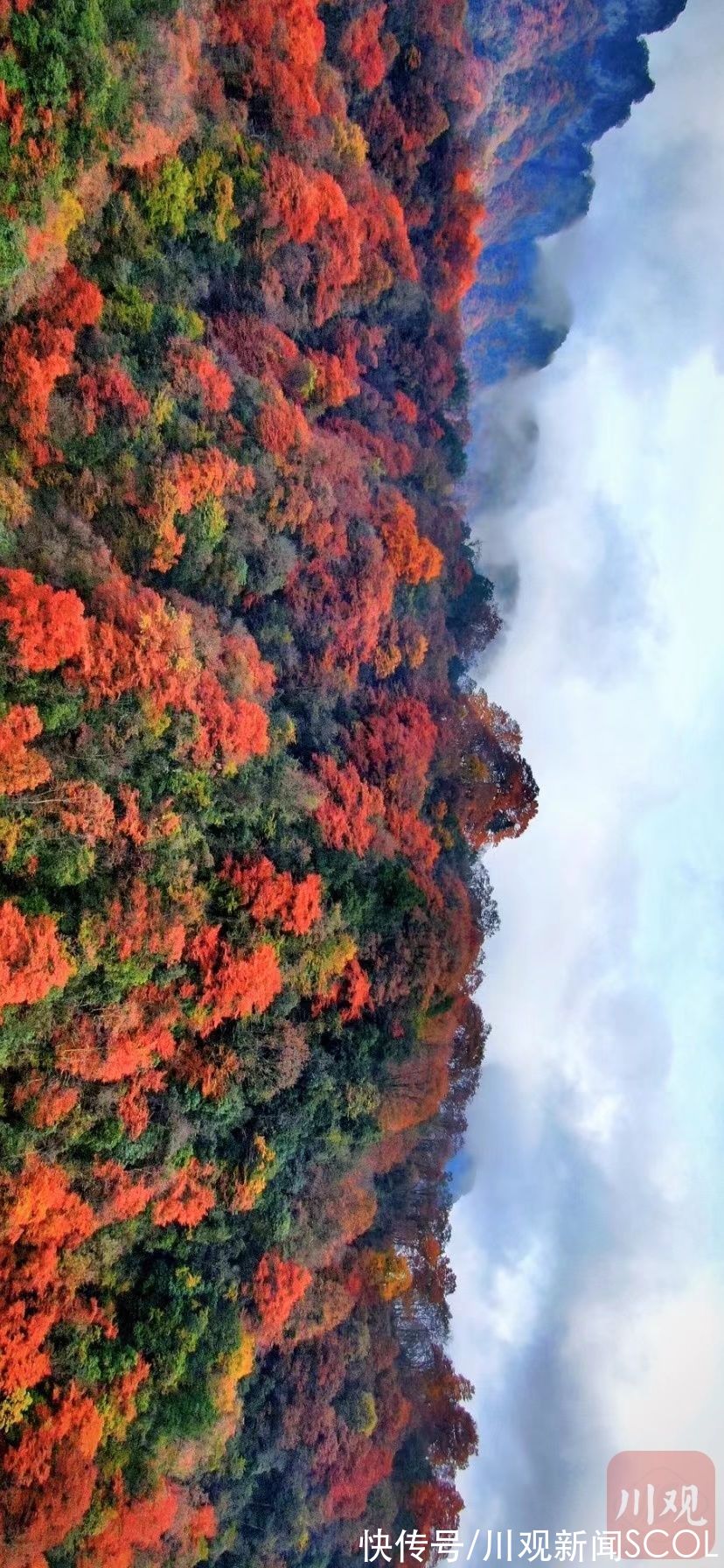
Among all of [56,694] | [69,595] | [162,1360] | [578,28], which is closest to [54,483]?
[69,595]

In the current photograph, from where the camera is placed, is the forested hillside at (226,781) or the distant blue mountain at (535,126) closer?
the forested hillside at (226,781)

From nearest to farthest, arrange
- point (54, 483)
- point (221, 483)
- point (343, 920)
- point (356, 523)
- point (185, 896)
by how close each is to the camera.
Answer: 1. point (54, 483)
2. point (185, 896)
3. point (221, 483)
4. point (343, 920)
5. point (356, 523)

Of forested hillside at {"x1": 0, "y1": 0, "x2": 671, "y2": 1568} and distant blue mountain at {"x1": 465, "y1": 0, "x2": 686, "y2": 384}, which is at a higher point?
distant blue mountain at {"x1": 465, "y1": 0, "x2": 686, "y2": 384}

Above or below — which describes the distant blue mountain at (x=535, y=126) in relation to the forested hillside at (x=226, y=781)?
above

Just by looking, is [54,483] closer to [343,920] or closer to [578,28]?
[343,920]

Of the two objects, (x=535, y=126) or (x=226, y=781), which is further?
(x=535, y=126)

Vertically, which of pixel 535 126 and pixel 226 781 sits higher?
pixel 535 126

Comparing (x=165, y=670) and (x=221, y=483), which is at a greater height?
(x=221, y=483)

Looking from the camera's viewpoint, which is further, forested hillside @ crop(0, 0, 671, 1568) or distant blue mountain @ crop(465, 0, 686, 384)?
distant blue mountain @ crop(465, 0, 686, 384)
